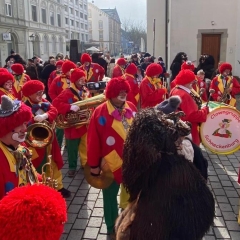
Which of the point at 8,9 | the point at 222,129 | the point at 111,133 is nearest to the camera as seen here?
the point at 111,133

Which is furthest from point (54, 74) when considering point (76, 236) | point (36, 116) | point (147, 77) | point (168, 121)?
point (168, 121)

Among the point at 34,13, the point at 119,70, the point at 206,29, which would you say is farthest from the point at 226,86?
the point at 34,13

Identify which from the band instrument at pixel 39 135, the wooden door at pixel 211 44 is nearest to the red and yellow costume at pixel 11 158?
the band instrument at pixel 39 135

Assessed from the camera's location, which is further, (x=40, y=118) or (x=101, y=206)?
(x=101, y=206)

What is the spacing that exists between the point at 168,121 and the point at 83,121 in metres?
3.84

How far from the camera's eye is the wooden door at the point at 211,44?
15508 millimetres

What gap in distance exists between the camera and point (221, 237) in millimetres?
3943

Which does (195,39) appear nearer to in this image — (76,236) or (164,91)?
(164,91)

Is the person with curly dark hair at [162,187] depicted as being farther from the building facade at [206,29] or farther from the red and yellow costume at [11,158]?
the building facade at [206,29]

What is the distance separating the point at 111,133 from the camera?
12.2 feet

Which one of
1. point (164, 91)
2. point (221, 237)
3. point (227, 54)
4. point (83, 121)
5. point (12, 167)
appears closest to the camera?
point (12, 167)

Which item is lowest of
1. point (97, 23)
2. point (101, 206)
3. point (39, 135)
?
point (101, 206)

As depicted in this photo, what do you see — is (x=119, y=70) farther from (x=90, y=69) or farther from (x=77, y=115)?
(x=77, y=115)

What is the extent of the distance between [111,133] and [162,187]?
192 centimetres
